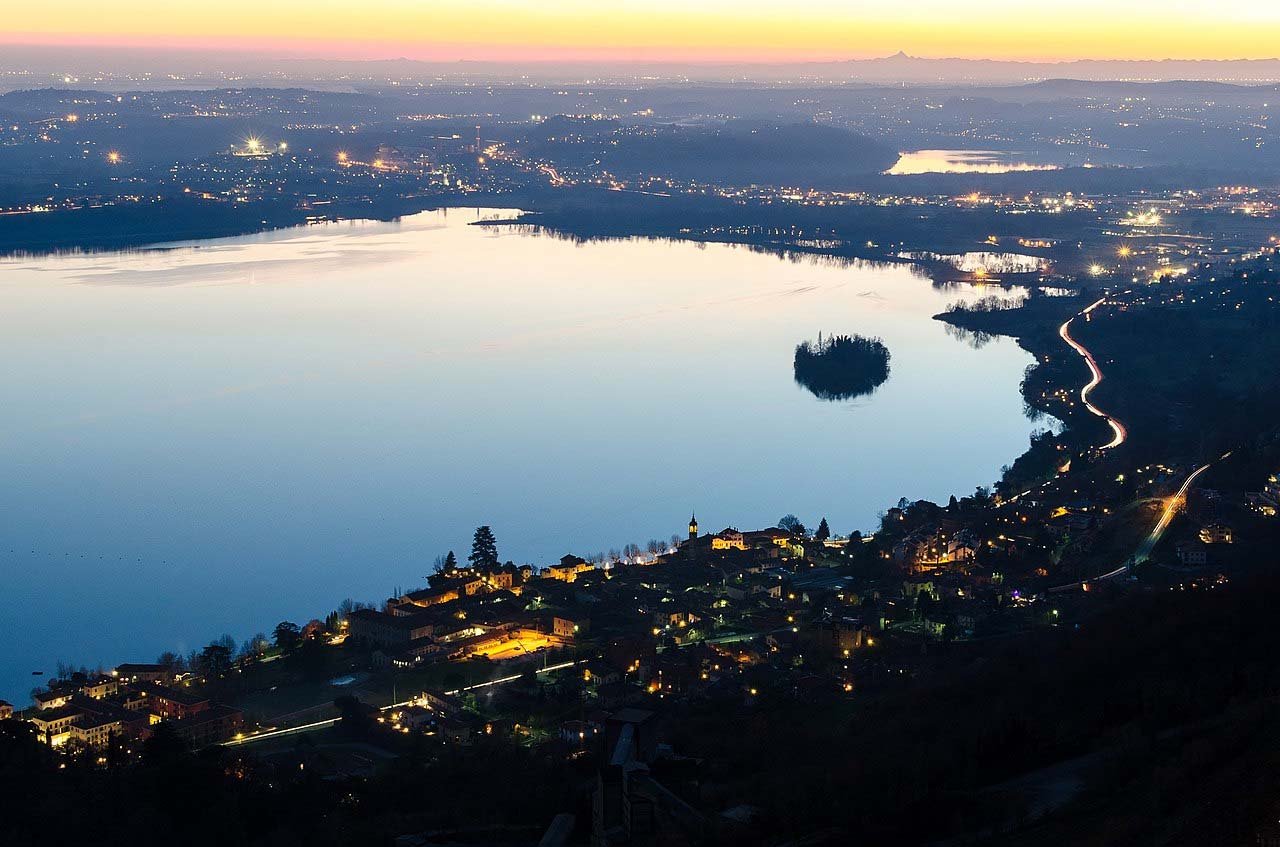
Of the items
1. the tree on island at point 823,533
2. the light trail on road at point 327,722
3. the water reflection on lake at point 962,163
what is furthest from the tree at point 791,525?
the water reflection on lake at point 962,163

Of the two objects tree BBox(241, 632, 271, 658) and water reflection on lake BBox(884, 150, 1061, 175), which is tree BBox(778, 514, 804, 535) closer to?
tree BBox(241, 632, 271, 658)

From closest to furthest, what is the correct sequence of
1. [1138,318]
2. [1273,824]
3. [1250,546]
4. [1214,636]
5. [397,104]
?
[1273,824] → [1214,636] → [1250,546] → [1138,318] → [397,104]

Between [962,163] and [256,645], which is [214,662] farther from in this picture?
[962,163]

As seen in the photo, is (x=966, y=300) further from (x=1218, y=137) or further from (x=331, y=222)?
(x=1218, y=137)

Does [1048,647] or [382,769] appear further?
[1048,647]

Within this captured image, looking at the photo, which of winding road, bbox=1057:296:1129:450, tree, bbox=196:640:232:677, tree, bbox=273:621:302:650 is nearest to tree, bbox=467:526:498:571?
tree, bbox=273:621:302:650

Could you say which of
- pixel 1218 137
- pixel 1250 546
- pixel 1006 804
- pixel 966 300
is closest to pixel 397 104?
pixel 1218 137
